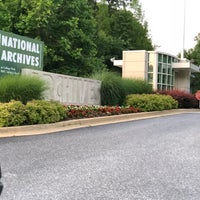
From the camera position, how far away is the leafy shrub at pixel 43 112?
13414 millimetres

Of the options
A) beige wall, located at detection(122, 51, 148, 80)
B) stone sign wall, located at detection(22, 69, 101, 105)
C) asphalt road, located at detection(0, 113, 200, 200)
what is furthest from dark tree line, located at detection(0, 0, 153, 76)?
asphalt road, located at detection(0, 113, 200, 200)

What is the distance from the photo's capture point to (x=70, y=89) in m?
19.9

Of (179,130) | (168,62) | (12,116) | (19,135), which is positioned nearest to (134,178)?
(19,135)

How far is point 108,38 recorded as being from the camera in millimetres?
44844

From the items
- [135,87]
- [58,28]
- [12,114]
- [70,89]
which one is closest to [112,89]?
[70,89]

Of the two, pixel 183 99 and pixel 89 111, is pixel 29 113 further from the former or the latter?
pixel 183 99

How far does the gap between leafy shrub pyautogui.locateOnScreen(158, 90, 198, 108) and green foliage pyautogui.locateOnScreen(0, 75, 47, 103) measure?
14.2 metres

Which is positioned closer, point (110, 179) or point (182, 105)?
point (110, 179)

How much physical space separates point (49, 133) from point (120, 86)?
10.0 meters

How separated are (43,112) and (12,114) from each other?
4.12 feet

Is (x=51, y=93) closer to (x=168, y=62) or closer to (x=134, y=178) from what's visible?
(x=134, y=178)

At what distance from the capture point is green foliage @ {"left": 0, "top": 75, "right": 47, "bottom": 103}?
14617 mm

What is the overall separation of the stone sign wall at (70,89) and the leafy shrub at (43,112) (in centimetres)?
231

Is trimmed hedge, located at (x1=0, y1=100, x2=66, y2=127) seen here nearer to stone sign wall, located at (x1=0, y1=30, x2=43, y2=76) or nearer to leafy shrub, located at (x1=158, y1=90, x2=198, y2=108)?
stone sign wall, located at (x1=0, y1=30, x2=43, y2=76)
